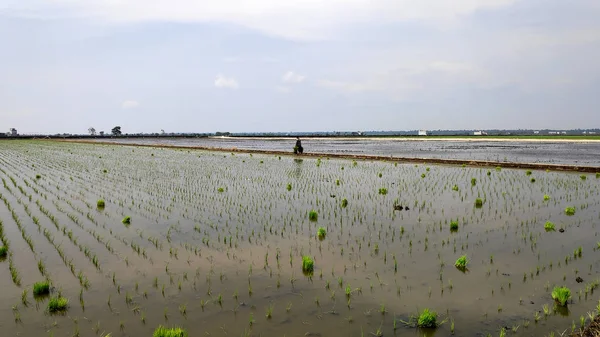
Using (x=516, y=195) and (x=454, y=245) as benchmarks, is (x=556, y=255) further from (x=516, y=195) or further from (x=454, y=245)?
(x=516, y=195)

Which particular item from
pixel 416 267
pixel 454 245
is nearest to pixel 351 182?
pixel 454 245

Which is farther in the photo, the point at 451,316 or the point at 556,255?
the point at 556,255

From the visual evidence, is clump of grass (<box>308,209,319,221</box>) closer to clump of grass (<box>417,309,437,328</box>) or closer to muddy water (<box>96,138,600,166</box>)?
clump of grass (<box>417,309,437,328</box>)

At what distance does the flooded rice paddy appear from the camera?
4.86 m

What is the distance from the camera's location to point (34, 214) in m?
10.8

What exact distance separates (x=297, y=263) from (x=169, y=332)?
289 centimetres

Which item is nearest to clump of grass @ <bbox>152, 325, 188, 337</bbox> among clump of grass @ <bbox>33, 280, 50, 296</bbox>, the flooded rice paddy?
the flooded rice paddy

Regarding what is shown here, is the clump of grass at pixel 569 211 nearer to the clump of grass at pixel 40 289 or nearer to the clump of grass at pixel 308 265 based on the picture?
the clump of grass at pixel 308 265

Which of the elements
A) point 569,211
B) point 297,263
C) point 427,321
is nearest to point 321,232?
point 297,263

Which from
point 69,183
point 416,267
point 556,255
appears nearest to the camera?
point 416,267

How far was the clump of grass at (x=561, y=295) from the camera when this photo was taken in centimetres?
519

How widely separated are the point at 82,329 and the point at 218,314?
1.60 m

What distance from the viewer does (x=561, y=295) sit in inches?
206

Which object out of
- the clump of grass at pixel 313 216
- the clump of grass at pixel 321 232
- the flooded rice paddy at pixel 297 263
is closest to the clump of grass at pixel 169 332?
the flooded rice paddy at pixel 297 263
